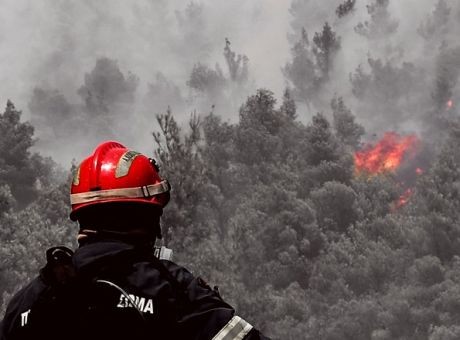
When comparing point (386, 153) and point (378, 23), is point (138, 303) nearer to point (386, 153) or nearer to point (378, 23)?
point (386, 153)

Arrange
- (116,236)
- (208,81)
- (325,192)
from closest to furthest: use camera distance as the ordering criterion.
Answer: (116,236) < (325,192) < (208,81)

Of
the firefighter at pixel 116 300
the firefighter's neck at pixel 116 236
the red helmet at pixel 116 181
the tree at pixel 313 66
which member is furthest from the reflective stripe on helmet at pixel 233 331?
the tree at pixel 313 66

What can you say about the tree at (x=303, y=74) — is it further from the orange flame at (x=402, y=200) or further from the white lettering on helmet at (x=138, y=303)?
the white lettering on helmet at (x=138, y=303)

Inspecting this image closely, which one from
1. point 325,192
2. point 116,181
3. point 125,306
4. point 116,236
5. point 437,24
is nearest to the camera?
point 125,306

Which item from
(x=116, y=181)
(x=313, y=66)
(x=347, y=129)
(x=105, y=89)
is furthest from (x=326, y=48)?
(x=116, y=181)

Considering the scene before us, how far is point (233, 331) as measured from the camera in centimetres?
211

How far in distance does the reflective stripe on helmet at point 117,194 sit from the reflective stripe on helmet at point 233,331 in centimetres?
Result: 67

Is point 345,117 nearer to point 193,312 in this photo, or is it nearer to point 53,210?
point 53,210

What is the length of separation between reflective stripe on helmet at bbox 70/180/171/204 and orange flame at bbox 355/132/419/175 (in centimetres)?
6711

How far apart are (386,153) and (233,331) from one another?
7682cm

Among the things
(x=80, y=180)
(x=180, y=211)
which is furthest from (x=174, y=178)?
(x=80, y=180)

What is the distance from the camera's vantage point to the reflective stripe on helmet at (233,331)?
2.11 meters

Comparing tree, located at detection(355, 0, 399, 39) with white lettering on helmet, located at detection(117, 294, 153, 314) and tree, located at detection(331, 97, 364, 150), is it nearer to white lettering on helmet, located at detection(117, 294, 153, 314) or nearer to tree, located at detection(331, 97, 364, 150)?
tree, located at detection(331, 97, 364, 150)

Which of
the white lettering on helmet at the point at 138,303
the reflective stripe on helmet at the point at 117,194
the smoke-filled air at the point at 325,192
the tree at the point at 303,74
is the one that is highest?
the tree at the point at 303,74
